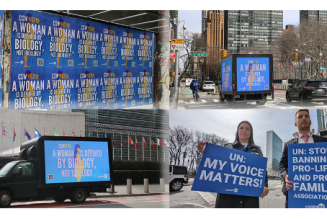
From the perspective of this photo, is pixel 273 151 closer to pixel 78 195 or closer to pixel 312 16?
pixel 78 195

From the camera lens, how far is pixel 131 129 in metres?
16.3

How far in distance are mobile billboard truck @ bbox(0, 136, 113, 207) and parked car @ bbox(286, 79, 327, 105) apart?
40.6 feet

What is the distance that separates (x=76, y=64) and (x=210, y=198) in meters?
7.44

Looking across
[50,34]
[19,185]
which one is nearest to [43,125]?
[50,34]

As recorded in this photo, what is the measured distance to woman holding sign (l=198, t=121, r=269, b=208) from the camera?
743 cm

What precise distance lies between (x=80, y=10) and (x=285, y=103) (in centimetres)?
Answer: 1223

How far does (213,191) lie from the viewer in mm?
7391

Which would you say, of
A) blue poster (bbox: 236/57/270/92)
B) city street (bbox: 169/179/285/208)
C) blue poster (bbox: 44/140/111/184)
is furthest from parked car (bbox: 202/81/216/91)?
city street (bbox: 169/179/285/208)

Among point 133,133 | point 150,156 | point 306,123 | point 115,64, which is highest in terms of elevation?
point 115,64

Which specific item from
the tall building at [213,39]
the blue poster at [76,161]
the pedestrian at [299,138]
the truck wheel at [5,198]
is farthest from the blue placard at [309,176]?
the tall building at [213,39]

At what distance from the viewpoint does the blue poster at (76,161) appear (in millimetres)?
9438

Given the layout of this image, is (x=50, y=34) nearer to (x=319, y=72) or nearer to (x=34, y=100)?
(x=34, y=100)

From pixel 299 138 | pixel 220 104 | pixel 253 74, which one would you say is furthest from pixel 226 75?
pixel 299 138

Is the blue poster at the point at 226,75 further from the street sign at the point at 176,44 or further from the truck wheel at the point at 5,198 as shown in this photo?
the truck wheel at the point at 5,198
